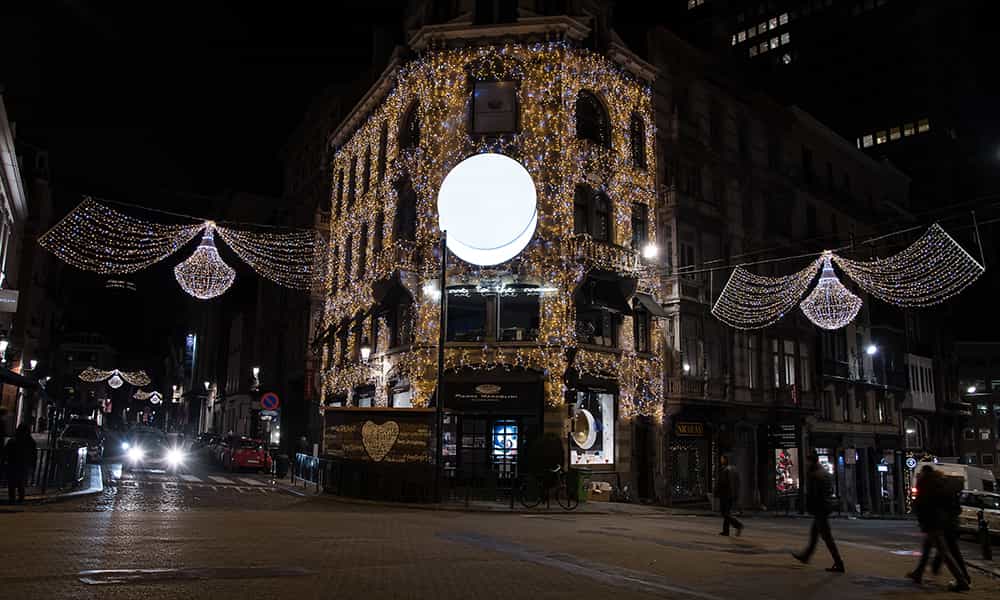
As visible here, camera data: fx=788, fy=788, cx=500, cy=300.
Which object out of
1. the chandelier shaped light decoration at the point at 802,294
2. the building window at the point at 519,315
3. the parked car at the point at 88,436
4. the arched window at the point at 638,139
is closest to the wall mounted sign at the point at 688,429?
the chandelier shaped light decoration at the point at 802,294

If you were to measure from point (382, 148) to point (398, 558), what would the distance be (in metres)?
25.3

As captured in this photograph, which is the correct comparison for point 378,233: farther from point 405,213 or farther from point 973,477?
point 973,477

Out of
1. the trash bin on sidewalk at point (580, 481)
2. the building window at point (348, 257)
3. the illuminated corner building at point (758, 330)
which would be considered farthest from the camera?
the building window at point (348, 257)

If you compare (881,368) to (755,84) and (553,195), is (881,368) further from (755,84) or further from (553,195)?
(553,195)

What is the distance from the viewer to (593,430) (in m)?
27.2

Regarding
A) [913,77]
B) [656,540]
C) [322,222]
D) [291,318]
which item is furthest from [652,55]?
[913,77]

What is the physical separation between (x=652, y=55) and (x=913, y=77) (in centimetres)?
6681

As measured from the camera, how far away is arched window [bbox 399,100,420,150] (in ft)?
99.7

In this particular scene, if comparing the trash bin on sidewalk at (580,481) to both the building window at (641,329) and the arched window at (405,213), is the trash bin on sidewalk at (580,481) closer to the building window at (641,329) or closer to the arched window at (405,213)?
the building window at (641,329)

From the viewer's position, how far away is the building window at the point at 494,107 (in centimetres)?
2850

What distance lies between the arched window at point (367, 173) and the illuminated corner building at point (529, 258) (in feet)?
11.7

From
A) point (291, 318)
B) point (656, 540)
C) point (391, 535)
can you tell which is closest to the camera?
point (391, 535)

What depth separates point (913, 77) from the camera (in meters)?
85.6

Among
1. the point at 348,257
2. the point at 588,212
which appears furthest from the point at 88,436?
the point at 588,212
